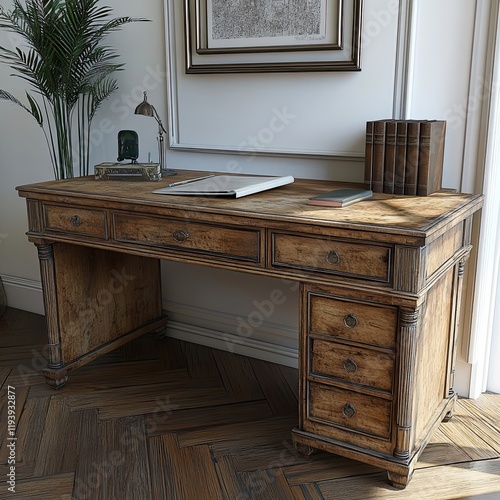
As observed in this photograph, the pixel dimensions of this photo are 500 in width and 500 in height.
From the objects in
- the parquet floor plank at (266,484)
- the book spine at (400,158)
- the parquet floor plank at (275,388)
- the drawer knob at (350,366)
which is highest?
the book spine at (400,158)

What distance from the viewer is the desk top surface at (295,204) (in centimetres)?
145

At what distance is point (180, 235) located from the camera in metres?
1.71

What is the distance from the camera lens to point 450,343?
1840 mm

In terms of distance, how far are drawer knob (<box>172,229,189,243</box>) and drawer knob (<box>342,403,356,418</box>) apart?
0.63 metres

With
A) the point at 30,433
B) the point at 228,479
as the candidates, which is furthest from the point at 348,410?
the point at 30,433

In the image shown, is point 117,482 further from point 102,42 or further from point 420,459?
point 102,42

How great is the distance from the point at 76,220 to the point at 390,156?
3.20ft

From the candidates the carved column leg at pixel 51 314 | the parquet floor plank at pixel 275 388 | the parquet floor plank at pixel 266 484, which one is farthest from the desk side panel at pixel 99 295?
the parquet floor plank at pixel 266 484

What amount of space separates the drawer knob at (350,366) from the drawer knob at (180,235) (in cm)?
55

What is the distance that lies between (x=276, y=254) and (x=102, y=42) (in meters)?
1.37

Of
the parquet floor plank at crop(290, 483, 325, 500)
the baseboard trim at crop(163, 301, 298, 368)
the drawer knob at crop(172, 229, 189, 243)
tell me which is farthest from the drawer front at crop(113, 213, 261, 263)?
the baseboard trim at crop(163, 301, 298, 368)

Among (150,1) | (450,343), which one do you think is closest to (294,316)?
(450,343)

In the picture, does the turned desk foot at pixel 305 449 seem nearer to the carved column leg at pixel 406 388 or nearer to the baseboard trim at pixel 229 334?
the carved column leg at pixel 406 388

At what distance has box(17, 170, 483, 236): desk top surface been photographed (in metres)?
1.45
